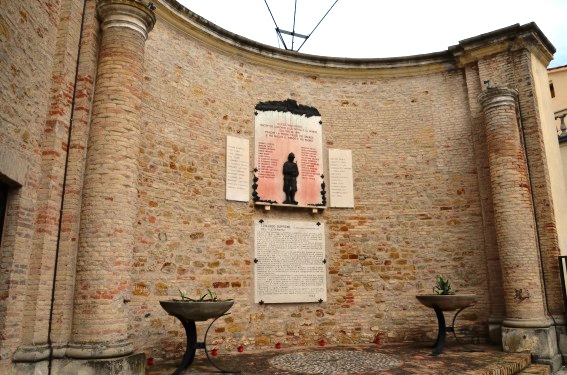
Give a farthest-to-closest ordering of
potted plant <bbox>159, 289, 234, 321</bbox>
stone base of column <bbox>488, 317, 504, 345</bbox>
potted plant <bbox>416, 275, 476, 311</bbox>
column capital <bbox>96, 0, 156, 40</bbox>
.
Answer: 1. stone base of column <bbox>488, 317, 504, 345</bbox>
2. potted plant <bbox>416, 275, 476, 311</bbox>
3. column capital <bbox>96, 0, 156, 40</bbox>
4. potted plant <bbox>159, 289, 234, 321</bbox>

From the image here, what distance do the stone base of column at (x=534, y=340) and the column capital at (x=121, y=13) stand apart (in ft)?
25.7

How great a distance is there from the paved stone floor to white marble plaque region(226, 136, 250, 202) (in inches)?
110

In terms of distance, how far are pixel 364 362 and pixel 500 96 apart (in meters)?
5.69

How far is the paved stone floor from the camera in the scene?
597 centimetres

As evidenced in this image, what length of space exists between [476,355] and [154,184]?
5.91m

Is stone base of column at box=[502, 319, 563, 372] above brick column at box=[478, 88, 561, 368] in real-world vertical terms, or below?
below

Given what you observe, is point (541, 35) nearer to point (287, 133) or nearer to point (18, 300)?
point (287, 133)

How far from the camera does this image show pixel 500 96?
28.1 ft

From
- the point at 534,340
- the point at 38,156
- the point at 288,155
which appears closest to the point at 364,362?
the point at 534,340

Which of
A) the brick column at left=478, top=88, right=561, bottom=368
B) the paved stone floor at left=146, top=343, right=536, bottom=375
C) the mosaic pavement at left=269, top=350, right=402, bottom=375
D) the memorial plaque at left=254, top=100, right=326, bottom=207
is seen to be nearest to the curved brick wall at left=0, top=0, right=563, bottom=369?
the brick column at left=478, top=88, right=561, bottom=368

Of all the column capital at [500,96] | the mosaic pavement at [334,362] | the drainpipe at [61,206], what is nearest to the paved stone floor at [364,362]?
the mosaic pavement at [334,362]

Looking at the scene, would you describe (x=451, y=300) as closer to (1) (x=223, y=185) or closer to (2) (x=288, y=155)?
(2) (x=288, y=155)

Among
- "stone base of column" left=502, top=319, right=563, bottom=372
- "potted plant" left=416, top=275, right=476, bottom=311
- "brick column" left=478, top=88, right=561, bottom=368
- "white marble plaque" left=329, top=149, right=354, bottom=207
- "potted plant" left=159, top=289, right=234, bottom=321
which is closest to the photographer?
"potted plant" left=159, top=289, right=234, bottom=321

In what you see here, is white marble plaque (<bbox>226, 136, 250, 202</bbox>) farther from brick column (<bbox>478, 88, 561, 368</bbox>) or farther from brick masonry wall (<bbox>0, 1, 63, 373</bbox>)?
brick column (<bbox>478, 88, 561, 368</bbox>)
